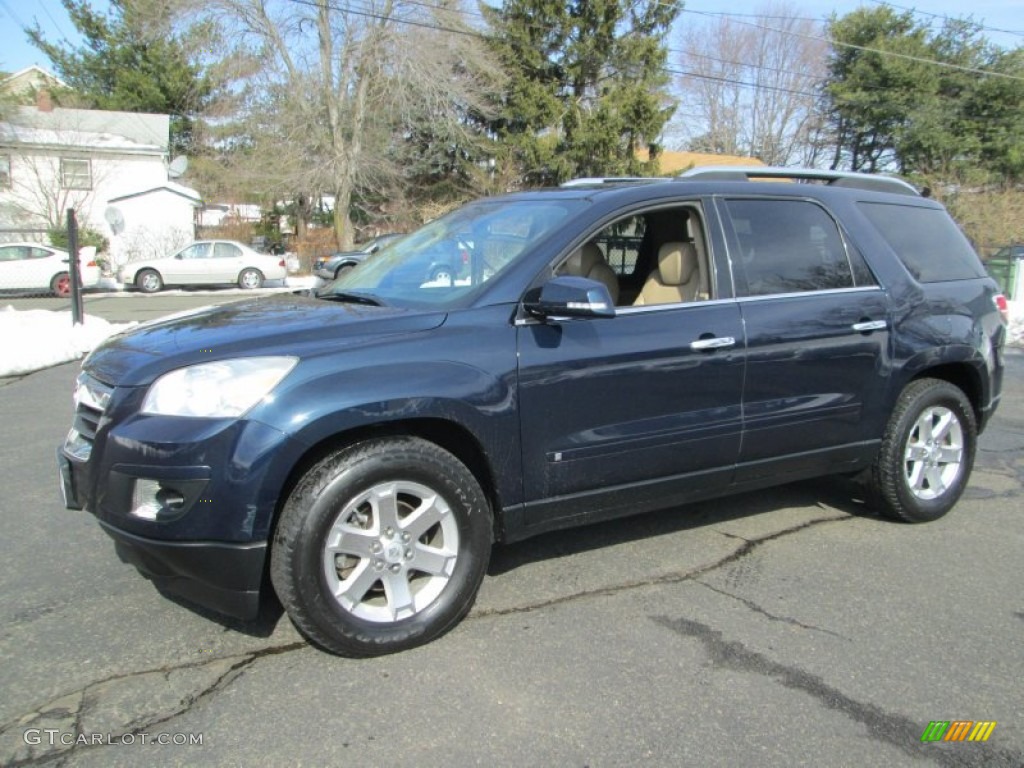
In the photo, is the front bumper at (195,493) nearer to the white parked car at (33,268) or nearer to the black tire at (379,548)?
the black tire at (379,548)

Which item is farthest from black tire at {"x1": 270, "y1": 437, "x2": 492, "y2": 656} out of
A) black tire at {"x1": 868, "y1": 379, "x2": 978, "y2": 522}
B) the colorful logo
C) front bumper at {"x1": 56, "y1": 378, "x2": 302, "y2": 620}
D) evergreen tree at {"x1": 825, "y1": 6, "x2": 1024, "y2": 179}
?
evergreen tree at {"x1": 825, "y1": 6, "x2": 1024, "y2": 179}

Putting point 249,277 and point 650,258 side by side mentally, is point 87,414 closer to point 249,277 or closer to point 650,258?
point 650,258

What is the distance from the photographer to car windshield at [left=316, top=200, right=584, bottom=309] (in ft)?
11.6

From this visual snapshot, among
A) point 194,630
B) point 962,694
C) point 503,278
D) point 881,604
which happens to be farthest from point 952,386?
point 194,630

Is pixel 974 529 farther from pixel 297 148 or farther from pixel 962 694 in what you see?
pixel 297 148

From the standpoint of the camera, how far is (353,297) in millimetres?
3803

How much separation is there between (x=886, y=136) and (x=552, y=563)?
42839mm

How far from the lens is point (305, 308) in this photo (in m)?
3.56

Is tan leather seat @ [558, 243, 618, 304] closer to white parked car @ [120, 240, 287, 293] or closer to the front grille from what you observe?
the front grille

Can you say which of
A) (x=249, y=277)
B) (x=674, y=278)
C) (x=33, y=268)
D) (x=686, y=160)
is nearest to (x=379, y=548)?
(x=674, y=278)

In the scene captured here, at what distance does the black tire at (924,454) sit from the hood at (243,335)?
8.87 feet

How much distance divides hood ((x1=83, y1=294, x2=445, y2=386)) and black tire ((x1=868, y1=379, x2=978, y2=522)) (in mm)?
2704

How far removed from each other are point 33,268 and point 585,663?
69.8 ft

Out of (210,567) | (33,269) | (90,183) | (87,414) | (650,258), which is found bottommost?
(210,567)
